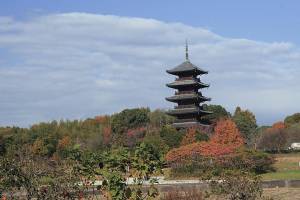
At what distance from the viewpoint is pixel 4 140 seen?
54.0 m

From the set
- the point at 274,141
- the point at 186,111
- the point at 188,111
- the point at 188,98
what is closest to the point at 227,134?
the point at 188,111

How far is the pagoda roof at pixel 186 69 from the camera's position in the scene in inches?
2164

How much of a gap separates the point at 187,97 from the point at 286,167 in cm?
1763

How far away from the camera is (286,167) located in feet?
125

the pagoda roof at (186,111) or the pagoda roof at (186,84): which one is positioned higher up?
the pagoda roof at (186,84)

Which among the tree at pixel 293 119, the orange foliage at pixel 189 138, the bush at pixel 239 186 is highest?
the tree at pixel 293 119

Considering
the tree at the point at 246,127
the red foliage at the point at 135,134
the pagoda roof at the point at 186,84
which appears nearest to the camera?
the pagoda roof at the point at 186,84

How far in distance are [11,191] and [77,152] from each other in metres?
1.55

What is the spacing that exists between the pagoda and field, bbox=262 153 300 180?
457 inches

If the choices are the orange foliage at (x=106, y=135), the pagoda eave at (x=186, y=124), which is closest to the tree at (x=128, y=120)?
the orange foliage at (x=106, y=135)

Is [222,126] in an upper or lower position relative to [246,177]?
upper

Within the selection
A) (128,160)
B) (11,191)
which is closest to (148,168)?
(128,160)

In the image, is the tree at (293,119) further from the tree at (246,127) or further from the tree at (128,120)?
the tree at (128,120)

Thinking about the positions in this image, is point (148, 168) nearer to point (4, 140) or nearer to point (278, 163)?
point (278, 163)
